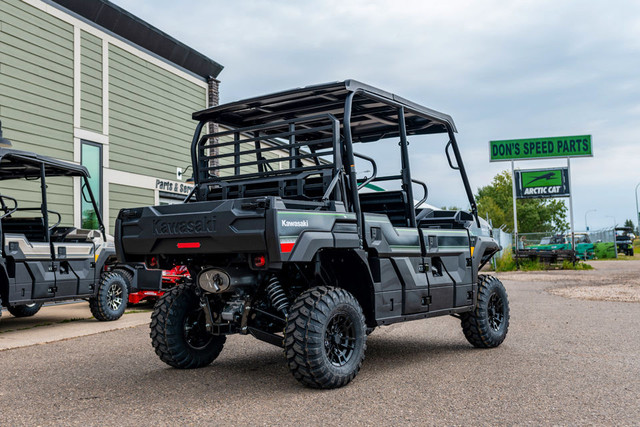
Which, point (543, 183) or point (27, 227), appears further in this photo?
point (543, 183)

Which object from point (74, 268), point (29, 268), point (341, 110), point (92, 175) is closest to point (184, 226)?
point (341, 110)

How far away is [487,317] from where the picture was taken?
7.43 m

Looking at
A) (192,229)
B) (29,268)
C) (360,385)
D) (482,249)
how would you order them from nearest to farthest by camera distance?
1. (192,229)
2. (360,385)
3. (482,249)
4. (29,268)

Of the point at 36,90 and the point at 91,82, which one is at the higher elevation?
the point at 91,82

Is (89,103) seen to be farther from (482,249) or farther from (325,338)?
(325,338)

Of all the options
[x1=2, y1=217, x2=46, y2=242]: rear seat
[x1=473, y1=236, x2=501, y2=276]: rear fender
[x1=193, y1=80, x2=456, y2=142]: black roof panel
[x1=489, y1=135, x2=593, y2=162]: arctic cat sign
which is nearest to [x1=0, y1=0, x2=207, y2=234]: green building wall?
[x1=2, y1=217, x2=46, y2=242]: rear seat

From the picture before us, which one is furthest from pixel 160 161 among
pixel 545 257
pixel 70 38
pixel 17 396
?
pixel 545 257

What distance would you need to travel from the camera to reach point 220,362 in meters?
6.75

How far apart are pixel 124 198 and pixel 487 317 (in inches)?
438

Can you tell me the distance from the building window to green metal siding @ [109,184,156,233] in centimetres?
43

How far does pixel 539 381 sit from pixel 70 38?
12.8 m

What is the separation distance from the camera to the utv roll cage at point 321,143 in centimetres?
588

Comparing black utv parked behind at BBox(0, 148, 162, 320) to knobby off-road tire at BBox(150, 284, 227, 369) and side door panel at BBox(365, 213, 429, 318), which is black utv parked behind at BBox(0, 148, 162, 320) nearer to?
knobby off-road tire at BBox(150, 284, 227, 369)

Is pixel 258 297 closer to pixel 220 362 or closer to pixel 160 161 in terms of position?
pixel 220 362
